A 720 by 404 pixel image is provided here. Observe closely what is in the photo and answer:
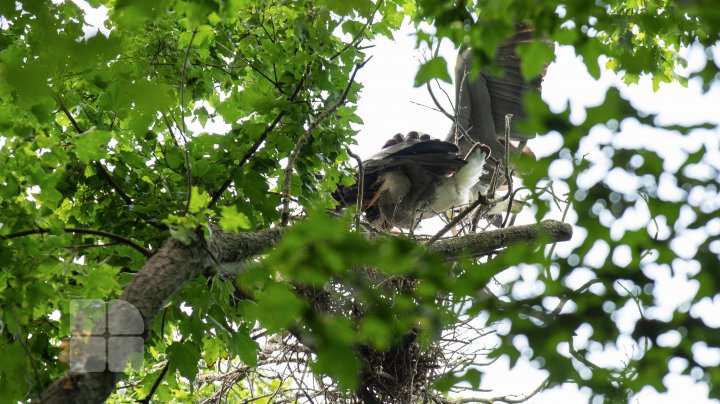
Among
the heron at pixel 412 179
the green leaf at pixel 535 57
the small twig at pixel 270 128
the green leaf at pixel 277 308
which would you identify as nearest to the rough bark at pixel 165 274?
the green leaf at pixel 535 57

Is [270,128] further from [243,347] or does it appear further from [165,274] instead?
[165,274]

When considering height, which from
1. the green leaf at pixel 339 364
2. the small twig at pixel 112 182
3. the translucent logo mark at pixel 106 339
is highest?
the small twig at pixel 112 182

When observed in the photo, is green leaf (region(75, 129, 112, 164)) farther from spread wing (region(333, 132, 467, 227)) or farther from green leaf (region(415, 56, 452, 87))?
spread wing (region(333, 132, 467, 227))

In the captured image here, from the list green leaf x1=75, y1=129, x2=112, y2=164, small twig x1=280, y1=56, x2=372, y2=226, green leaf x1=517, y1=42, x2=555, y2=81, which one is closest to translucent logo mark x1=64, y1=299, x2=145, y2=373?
green leaf x1=75, y1=129, x2=112, y2=164

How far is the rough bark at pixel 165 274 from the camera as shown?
1.61 meters

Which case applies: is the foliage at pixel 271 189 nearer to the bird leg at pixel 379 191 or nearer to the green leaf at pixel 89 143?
the green leaf at pixel 89 143

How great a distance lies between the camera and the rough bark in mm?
1606

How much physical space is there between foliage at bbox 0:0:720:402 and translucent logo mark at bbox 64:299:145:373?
3.4 inches

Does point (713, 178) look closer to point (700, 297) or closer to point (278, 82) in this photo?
point (700, 297)

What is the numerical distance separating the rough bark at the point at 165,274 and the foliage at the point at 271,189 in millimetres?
95

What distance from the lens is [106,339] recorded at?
1843mm

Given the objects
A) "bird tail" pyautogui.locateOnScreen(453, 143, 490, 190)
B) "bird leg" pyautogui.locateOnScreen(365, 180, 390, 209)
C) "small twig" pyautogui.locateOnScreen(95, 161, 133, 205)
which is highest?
"bird tail" pyautogui.locateOnScreen(453, 143, 490, 190)

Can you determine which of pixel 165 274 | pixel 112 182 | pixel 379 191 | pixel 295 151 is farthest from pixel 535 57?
pixel 379 191

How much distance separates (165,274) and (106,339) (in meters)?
0.22
